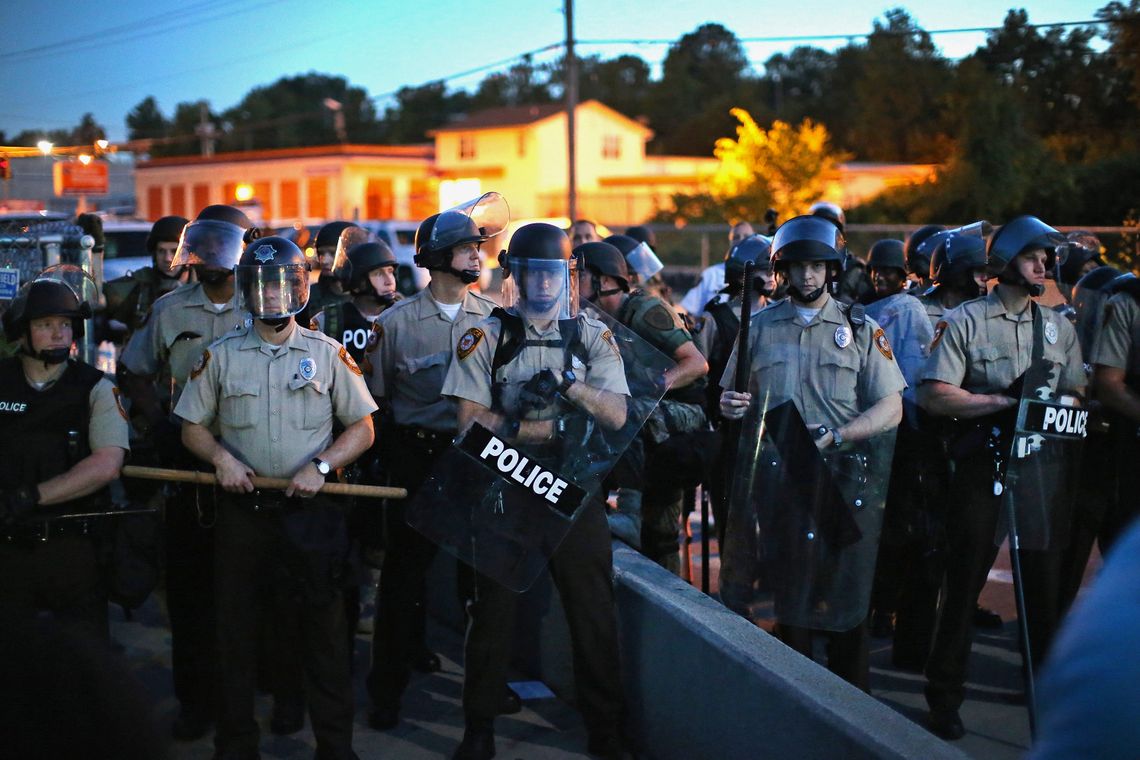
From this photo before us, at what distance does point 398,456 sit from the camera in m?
5.59

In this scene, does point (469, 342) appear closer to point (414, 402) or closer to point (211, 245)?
point (414, 402)

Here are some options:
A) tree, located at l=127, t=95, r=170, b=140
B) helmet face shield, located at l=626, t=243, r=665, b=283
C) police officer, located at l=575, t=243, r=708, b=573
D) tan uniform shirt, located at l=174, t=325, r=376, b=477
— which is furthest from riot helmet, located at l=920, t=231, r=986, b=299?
tree, located at l=127, t=95, r=170, b=140

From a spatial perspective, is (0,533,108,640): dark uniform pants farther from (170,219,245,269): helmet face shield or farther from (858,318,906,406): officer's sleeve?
(858,318,906,406): officer's sleeve

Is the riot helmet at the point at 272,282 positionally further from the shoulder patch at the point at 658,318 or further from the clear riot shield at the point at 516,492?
the shoulder patch at the point at 658,318

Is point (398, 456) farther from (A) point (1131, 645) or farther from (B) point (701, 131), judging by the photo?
(B) point (701, 131)

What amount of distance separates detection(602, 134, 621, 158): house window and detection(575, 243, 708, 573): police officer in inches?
2176

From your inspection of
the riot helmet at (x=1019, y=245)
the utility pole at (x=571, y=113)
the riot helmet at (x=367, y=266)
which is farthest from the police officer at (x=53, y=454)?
the utility pole at (x=571, y=113)

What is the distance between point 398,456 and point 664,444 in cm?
134

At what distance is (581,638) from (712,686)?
25.8 inches

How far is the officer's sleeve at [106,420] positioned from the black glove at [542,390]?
1613mm

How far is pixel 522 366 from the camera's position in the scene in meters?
4.82

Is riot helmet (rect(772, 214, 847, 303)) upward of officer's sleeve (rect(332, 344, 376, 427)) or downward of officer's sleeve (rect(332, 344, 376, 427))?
upward

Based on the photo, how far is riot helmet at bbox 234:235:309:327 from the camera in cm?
483

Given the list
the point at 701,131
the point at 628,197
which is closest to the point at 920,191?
the point at 628,197
